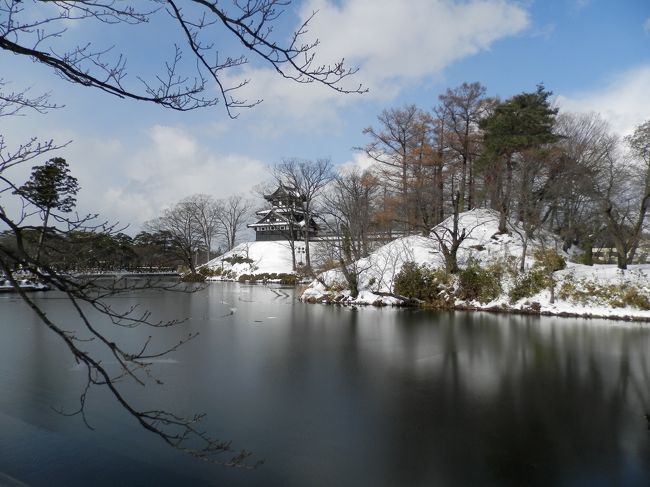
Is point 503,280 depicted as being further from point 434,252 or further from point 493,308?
point 434,252

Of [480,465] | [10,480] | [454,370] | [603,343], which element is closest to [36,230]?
[10,480]

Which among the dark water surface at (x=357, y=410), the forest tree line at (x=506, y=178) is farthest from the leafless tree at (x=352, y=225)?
the dark water surface at (x=357, y=410)

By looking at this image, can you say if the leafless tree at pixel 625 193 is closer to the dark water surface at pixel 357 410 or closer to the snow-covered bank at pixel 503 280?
the snow-covered bank at pixel 503 280

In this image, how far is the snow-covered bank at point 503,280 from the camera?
44.9 ft

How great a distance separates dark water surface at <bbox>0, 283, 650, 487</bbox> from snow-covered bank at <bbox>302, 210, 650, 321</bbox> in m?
3.83

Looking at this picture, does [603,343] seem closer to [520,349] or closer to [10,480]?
[520,349]

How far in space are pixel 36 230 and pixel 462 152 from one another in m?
21.9

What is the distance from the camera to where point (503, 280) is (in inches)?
628

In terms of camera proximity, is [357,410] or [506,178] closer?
[357,410]

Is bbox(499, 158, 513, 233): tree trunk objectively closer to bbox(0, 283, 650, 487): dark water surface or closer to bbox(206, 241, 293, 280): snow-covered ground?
bbox(0, 283, 650, 487): dark water surface

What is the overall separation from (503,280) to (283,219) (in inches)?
928

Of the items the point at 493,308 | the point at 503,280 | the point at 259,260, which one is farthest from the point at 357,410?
the point at 259,260

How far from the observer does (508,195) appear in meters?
18.7

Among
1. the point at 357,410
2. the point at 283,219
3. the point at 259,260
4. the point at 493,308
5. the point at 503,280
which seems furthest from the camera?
the point at 283,219
